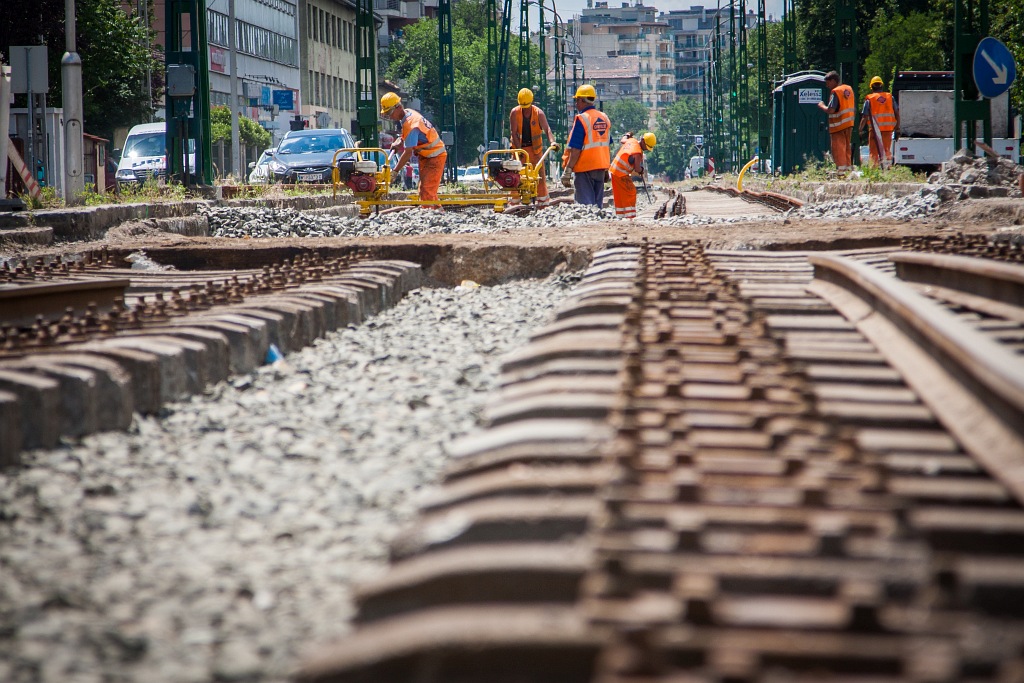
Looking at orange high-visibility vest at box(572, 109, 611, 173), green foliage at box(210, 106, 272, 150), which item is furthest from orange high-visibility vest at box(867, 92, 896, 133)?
green foliage at box(210, 106, 272, 150)

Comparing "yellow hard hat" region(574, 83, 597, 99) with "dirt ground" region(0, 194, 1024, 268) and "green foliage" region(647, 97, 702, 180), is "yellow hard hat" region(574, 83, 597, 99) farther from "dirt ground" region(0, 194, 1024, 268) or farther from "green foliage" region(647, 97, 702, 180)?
"green foliage" region(647, 97, 702, 180)

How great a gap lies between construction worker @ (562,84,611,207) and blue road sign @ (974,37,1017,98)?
4.80 metres

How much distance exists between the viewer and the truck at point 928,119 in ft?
94.0

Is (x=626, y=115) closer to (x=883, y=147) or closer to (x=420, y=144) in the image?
(x=883, y=147)

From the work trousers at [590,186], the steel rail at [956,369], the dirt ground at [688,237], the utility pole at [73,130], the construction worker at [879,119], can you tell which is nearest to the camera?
the steel rail at [956,369]

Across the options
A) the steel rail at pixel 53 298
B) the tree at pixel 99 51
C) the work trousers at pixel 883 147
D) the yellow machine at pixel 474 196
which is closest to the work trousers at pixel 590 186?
the yellow machine at pixel 474 196

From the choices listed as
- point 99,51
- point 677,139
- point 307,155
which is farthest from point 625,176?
point 677,139

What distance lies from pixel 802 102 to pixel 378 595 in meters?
32.4

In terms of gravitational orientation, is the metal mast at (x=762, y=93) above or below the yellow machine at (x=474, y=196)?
above

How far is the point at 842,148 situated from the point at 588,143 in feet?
34.6

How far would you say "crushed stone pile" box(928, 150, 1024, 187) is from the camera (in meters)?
15.3

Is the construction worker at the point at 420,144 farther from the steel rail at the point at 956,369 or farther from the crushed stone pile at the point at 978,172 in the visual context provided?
the steel rail at the point at 956,369

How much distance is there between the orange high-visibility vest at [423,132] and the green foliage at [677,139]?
142 m

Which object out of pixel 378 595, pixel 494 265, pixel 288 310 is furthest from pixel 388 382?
pixel 494 265
